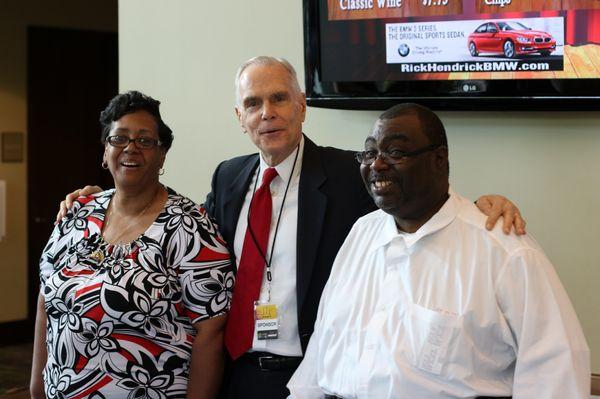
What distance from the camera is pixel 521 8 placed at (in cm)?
264

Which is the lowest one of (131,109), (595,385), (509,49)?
(595,385)

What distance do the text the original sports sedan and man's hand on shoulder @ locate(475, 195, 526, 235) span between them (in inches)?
26.3

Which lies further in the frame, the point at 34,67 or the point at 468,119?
the point at 34,67

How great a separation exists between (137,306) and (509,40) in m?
1.36

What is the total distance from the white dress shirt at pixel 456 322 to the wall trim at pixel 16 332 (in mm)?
5530

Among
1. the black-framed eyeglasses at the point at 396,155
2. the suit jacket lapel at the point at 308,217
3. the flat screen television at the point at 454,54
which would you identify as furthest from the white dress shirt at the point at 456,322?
the flat screen television at the point at 454,54

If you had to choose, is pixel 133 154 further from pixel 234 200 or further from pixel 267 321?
pixel 267 321

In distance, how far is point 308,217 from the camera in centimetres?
256

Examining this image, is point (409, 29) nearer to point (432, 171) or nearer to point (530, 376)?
point (432, 171)

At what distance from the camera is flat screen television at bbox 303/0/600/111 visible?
2594 mm

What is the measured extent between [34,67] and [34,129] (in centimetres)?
52

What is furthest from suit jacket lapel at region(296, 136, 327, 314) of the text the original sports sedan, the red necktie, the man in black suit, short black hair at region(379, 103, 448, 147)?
the text the original sports sedan

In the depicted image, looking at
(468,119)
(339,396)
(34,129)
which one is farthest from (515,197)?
(34,129)

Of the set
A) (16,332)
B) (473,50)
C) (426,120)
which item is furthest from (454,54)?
(16,332)
